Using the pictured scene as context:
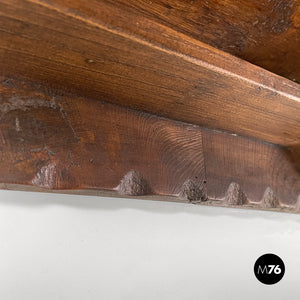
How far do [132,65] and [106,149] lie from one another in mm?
155

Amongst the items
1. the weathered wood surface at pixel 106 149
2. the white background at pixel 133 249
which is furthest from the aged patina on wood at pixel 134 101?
the white background at pixel 133 249

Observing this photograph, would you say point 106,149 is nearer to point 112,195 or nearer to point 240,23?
point 112,195

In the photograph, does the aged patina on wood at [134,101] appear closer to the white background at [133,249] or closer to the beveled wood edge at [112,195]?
the beveled wood edge at [112,195]

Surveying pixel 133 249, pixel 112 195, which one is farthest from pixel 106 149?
pixel 133 249

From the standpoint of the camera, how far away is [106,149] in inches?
22.3

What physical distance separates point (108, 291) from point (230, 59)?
51cm

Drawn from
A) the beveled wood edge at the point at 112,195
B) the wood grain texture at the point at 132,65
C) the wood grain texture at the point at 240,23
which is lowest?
the beveled wood edge at the point at 112,195

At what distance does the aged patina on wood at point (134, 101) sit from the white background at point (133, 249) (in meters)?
0.17

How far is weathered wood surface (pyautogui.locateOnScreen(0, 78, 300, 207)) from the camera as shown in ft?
1.59

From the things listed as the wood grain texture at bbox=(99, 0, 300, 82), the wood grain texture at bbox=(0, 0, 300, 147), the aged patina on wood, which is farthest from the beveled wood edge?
the wood grain texture at bbox=(99, 0, 300, 82)

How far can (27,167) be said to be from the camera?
1.58ft

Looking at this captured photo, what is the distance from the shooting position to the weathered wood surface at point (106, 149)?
484mm

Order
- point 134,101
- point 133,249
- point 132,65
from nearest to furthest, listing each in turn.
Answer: point 132,65, point 134,101, point 133,249

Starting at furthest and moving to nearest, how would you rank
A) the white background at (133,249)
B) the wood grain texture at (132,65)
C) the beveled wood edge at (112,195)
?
the white background at (133,249) < the beveled wood edge at (112,195) < the wood grain texture at (132,65)
